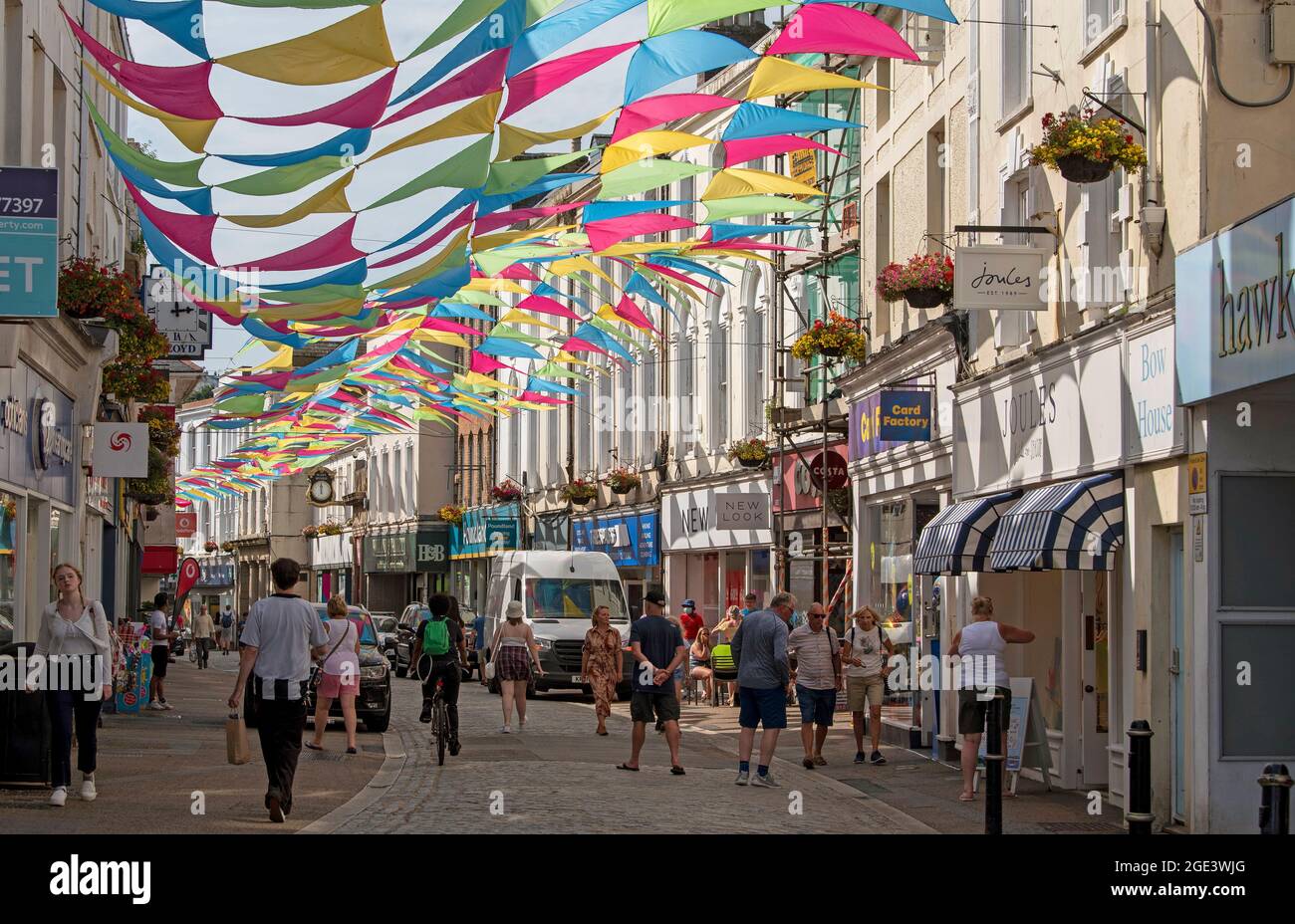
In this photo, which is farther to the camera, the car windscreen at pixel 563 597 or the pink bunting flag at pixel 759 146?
the car windscreen at pixel 563 597

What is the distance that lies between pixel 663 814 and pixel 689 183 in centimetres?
2607

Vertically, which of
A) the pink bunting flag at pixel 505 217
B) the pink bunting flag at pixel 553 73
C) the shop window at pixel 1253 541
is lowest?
the shop window at pixel 1253 541

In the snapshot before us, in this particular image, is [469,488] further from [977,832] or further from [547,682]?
[977,832]

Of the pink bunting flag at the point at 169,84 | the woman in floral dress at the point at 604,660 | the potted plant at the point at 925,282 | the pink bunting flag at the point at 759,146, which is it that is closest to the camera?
the pink bunting flag at the point at 169,84

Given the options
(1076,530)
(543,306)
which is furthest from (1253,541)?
(543,306)

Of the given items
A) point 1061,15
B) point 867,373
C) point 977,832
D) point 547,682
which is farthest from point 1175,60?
point 547,682

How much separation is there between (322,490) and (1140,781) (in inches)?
2585

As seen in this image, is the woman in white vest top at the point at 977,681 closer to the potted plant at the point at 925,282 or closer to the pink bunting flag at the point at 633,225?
the potted plant at the point at 925,282

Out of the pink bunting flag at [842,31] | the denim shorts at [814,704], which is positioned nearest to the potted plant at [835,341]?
the denim shorts at [814,704]

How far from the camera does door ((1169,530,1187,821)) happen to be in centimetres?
1466

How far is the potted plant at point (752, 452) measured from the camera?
32.9 metres

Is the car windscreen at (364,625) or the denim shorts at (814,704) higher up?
the car windscreen at (364,625)

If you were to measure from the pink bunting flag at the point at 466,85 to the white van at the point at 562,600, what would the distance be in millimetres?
17166

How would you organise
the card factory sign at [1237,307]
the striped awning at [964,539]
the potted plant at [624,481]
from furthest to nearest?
the potted plant at [624,481]
the striped awning at [964,539]
the card factory sign at [1237,307]
